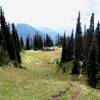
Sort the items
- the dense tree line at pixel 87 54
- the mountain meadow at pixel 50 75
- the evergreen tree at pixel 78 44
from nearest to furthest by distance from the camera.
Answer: the mountain meadow at pixel 50 75
the dense tree line at pixel 87 54
the evergreen tree at pixel 78 44

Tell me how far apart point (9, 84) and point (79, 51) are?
218 ft

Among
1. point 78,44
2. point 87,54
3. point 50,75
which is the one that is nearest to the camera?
point 50,75

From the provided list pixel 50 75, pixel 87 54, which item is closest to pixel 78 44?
pixel 87 54

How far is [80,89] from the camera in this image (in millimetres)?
46219

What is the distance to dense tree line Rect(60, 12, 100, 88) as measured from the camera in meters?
79.4

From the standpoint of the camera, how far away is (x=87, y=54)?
101m

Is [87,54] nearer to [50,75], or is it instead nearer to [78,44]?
[78,44]

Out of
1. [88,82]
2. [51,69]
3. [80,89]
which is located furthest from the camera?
[51,69]

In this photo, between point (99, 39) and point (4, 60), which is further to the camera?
point (99, 39)

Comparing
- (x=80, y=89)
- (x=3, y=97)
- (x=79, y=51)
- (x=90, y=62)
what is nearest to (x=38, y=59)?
(x=79, y=51)

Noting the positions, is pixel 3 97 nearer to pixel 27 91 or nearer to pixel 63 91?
pixel 27 91

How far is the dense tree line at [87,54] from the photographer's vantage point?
260 ft

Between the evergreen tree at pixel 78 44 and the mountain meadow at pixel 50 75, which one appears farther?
the evergreen tree at pixel 78 44

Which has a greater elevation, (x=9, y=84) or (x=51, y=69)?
(x=9, y=84)
